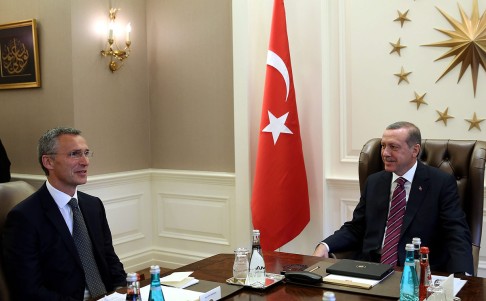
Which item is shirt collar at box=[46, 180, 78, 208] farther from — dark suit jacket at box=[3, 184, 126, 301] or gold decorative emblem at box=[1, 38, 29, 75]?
gold decorative emblem at box=[1, 38, 29, 75]

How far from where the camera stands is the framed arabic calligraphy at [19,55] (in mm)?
4336

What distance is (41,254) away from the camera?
2234 millimetres

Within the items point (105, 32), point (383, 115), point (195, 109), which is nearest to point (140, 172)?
point (195, 109)

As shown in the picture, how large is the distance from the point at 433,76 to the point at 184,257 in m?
2.48

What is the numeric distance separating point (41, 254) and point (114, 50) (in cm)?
255

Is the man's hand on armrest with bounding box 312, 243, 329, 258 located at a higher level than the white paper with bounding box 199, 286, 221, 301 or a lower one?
lower

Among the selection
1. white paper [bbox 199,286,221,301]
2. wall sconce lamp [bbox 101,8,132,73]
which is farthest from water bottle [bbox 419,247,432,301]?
wall sconce lamp [bbox 101,8,132,73]

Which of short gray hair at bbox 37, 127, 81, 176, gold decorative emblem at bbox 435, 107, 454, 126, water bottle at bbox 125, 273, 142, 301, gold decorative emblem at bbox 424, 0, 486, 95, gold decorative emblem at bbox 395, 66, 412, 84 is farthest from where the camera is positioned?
gold decorative emblem at bbox 395, 66, 412, 84

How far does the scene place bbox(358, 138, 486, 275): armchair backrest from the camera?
2.68 m

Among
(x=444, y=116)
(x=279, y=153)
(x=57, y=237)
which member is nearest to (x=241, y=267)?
(x=57, y=237)

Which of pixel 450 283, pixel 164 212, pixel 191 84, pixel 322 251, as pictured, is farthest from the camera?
pixel 164 212

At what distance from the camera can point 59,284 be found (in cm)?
227

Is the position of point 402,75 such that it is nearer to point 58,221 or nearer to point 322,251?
point 322,251

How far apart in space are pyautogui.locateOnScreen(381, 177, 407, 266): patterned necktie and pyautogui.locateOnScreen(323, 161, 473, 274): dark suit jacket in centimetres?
3
